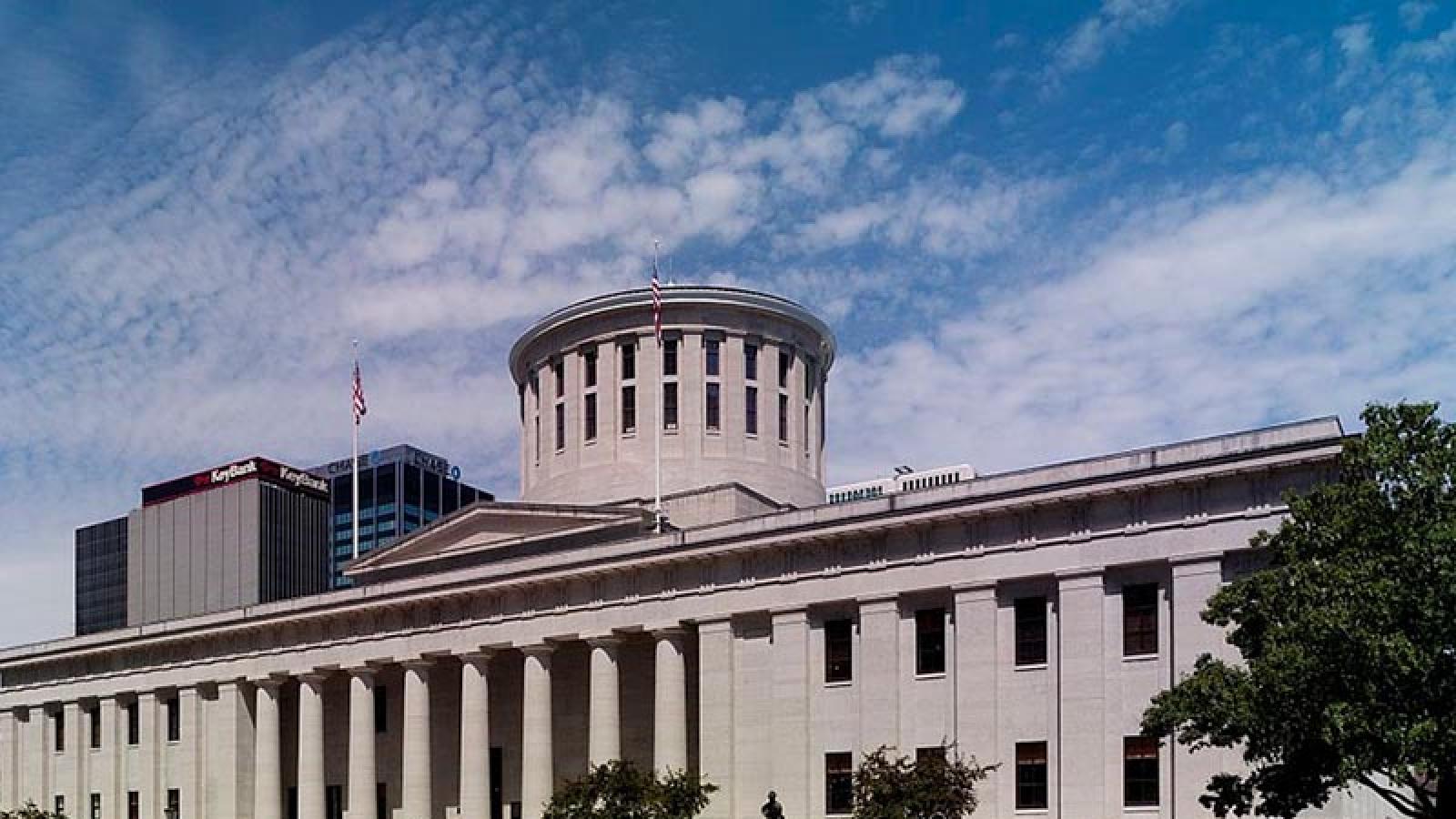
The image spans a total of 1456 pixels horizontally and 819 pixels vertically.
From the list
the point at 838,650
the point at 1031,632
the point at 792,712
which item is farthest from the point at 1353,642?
the point at 792,712

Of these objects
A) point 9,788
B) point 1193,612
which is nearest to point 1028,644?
point 1193,612

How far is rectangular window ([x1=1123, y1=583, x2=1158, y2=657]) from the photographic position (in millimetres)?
46094

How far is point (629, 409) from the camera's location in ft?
232

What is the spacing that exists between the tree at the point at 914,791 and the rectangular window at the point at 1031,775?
12.8ft

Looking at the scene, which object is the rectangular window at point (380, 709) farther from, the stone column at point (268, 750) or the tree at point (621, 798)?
the tree at point (621, 798)

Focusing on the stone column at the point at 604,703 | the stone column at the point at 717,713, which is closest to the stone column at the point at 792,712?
the stone column at the point at 717,713

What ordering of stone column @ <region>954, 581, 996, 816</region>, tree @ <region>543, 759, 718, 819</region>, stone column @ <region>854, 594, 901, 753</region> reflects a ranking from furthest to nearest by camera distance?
stone column @ <region>854, 594, 901, 753</region> → stone column @ <region>954, 581, 996, 816</region> → tree @ <region>543, 759, 718, 819</region>

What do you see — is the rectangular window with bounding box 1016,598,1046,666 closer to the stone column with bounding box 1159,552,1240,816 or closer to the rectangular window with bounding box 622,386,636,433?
the stone column with bounding box 1159,552,1240,816

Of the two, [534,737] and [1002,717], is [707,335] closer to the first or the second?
[534,737]

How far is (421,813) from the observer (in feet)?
203

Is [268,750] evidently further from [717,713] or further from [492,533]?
[717,713]

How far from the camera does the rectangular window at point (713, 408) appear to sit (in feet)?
230

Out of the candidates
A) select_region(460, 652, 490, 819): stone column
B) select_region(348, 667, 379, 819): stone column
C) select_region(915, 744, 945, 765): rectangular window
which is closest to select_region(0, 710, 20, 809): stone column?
select_region(348, 667, 379, 819): stone column

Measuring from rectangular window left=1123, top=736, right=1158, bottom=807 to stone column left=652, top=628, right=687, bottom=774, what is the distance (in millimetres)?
15920
